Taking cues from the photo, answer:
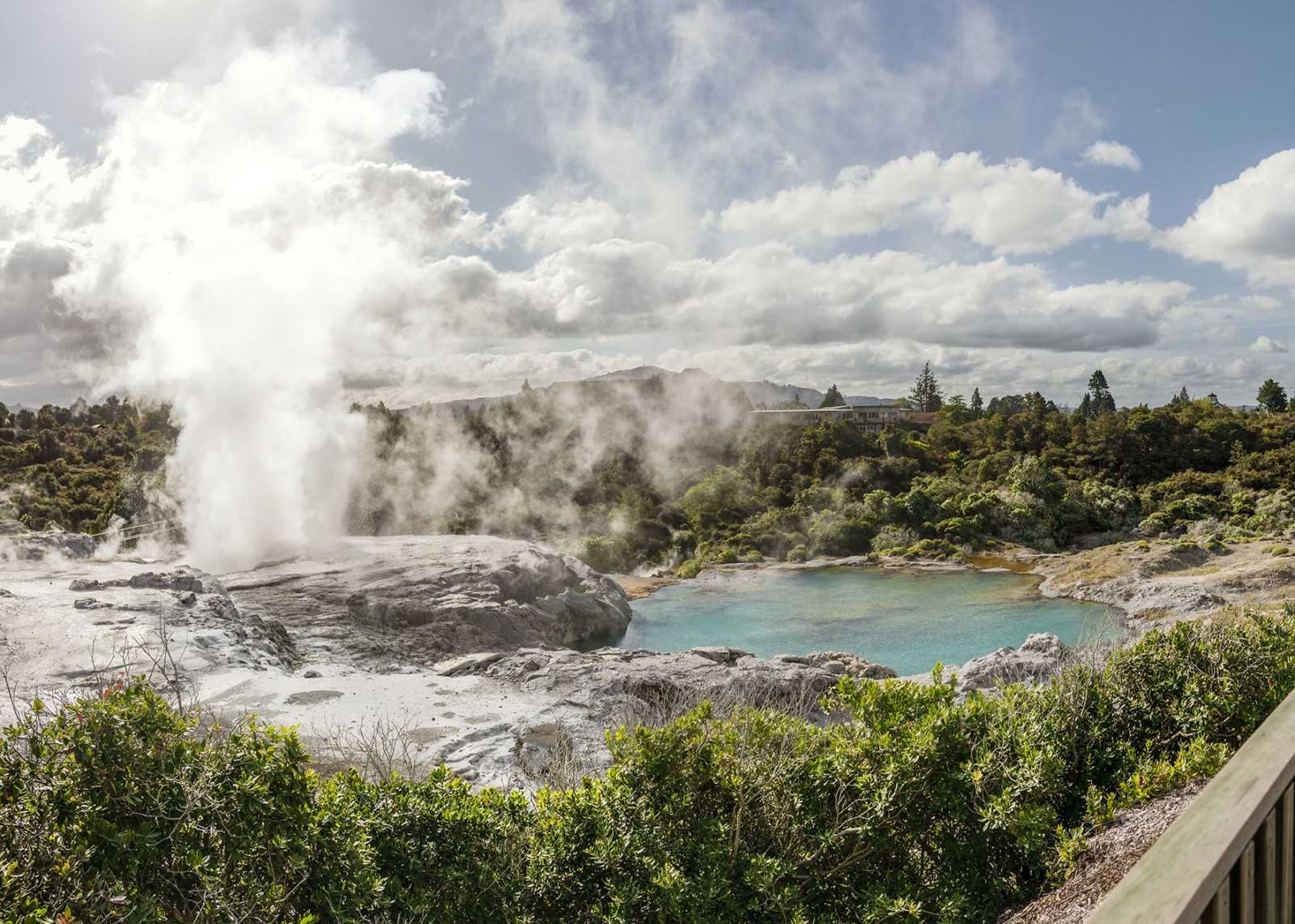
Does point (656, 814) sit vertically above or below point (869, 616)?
above

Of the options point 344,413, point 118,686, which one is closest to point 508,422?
point 344,413

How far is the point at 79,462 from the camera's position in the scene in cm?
3612

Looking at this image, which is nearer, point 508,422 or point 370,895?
point 370,895

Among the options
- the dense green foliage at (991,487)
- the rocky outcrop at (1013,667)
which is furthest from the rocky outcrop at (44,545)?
the rocky outcrop at (1013,667)

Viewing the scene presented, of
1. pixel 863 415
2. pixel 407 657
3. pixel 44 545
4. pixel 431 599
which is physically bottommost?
pixel 407 657

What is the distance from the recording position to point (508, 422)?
44.4m

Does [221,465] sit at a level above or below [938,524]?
above

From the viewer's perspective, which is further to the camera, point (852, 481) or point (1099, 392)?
point (1099, 392)

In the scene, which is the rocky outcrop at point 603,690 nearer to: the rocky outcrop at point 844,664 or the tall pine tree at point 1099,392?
the rocky outcrop at point 844,664

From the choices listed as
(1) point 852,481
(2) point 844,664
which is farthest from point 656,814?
(1) point 852,481

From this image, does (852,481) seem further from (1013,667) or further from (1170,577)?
(1013,667)

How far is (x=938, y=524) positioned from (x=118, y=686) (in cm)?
3240

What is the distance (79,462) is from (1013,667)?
1603 inches

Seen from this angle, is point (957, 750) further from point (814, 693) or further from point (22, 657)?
point (22, 657)
